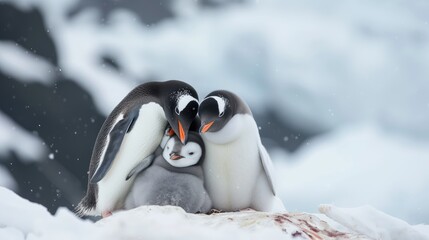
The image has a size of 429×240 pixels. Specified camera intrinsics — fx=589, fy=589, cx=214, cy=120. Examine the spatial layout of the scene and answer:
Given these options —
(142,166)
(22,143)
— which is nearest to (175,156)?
(142,166)

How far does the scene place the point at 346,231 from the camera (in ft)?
3.67

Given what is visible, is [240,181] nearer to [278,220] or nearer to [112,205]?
[112,205]

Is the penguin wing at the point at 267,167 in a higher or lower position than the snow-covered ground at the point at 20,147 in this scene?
higher

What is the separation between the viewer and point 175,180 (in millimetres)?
1346

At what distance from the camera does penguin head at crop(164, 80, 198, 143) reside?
1.36 metres

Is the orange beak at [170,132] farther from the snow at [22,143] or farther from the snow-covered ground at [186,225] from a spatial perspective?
the snow at [22,143]

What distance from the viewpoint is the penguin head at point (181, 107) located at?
136cm

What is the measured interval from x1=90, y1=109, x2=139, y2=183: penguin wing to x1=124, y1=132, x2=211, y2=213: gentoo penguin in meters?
0.08

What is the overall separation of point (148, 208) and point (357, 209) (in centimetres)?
42

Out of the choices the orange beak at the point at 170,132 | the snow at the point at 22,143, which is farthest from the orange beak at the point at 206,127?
the snow at the point at 22,143

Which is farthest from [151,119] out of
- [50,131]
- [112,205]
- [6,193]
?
[50,131]

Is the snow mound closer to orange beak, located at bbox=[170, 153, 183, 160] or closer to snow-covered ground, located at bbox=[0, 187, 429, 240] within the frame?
snow-covered ground, located at bbox=[0, 187, 429, 240]

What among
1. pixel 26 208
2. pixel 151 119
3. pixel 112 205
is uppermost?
pixel 151 119

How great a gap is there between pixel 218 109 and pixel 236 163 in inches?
6.2
